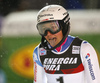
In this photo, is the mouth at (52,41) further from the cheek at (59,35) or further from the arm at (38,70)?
the arm at (38,70)

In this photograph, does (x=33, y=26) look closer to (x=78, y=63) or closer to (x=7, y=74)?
(x=7, y=74)

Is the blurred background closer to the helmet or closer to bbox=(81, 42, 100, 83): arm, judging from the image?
the helmet

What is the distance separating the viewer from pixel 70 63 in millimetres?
3090

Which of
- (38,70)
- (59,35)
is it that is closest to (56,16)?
(59,35)

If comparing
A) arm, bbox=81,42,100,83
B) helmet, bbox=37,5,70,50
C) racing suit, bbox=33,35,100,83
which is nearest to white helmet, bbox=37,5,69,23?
helmet, bbox=37,5,70,50

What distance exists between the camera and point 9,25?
20.2 feet

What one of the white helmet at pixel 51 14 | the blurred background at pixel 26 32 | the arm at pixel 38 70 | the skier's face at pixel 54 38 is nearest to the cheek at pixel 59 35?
the skier's face at pixel 54 38

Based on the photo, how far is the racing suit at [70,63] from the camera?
118 inches

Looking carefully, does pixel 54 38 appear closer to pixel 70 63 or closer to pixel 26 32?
pixel 70 63

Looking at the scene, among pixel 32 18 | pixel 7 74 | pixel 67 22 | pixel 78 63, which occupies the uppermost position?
pixel 67 22

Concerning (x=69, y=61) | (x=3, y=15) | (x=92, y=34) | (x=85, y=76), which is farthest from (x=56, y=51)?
(x=3, y=15)

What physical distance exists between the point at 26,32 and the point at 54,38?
3174 millimetres

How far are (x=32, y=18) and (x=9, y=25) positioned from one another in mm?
489

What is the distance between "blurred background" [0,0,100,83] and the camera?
6.00m
